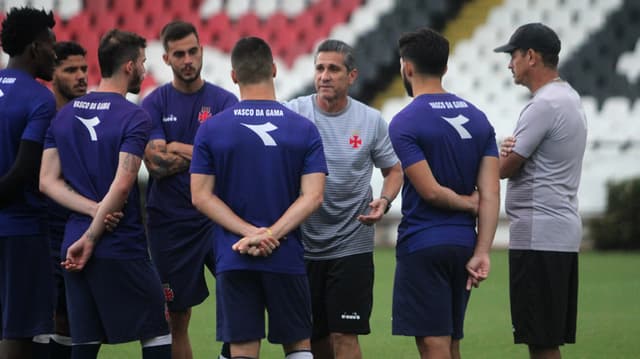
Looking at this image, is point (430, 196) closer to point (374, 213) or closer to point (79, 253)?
point (374, 213)

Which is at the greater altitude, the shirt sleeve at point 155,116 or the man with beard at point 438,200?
the shirt sleeve at point 155,116

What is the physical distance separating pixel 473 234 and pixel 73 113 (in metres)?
2.33

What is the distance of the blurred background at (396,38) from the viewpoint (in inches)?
756

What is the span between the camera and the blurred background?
756 inches

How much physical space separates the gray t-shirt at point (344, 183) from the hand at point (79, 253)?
1570 millimetres

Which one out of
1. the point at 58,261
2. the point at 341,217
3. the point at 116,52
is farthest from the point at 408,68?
the point at 58,261

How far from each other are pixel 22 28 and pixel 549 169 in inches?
128

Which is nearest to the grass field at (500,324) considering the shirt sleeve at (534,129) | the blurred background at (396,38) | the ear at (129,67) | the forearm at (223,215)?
the shirt sleeve at (534,129)

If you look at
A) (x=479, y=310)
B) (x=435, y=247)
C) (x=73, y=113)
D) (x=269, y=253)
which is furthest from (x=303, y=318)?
(x=479, y=310)

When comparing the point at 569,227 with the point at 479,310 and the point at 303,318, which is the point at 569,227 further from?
the point at 479,310

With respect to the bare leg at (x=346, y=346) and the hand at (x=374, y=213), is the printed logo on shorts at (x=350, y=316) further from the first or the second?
the hand at (x=374, y=213)

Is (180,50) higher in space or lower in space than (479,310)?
higher

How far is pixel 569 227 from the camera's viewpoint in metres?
7.05

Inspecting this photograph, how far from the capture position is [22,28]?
6.93 meters
